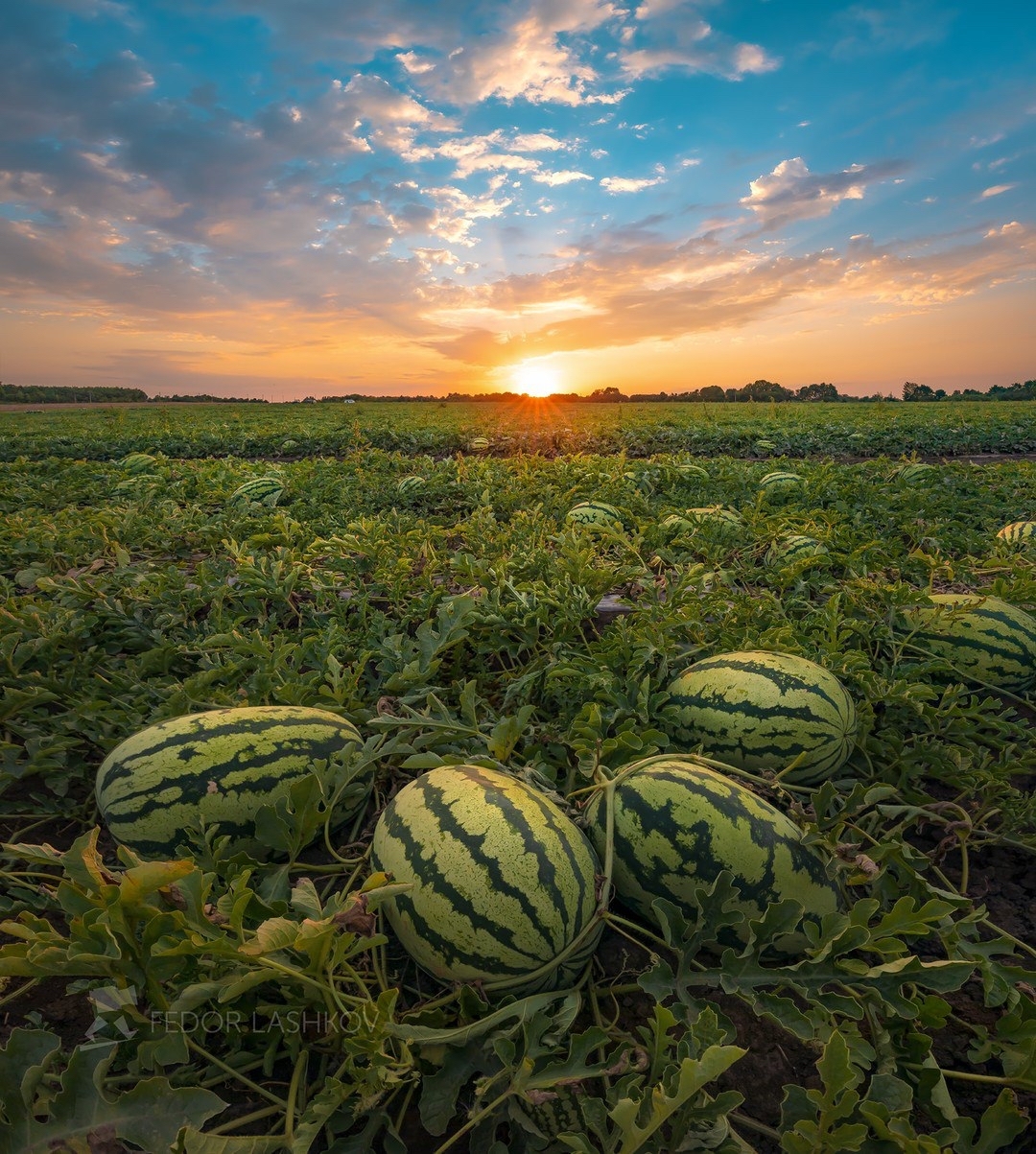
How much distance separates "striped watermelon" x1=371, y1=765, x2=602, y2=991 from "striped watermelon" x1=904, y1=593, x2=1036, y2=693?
206 cm

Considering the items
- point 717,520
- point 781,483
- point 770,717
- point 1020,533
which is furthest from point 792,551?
point 781,483

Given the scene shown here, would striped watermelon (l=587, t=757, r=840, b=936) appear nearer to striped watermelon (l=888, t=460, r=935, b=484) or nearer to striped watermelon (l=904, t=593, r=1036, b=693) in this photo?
striped watermelon (l=904, t=593, r=1036, b=693)

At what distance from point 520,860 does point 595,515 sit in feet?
12.0

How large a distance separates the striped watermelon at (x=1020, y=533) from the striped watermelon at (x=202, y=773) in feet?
14.4

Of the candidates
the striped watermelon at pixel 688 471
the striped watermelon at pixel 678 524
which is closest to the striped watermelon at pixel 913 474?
the striped watermelon at pixel 688 471

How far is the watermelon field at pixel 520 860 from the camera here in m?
1.14

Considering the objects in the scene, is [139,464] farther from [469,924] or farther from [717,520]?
[469,924]

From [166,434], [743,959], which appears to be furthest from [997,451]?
[166,434]

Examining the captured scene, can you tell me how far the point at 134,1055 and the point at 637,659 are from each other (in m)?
1.85

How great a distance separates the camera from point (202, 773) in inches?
70.0

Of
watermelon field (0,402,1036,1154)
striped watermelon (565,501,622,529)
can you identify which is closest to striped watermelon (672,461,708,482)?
striped watermelon (565,501,622,529)

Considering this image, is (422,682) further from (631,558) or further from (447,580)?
(631,558)

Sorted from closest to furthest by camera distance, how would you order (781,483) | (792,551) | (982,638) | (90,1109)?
1. (90,1109)
2. (982,638)
3. (792,551)
4. (781,483)

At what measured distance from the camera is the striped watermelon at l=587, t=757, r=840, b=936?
1.57 metres
